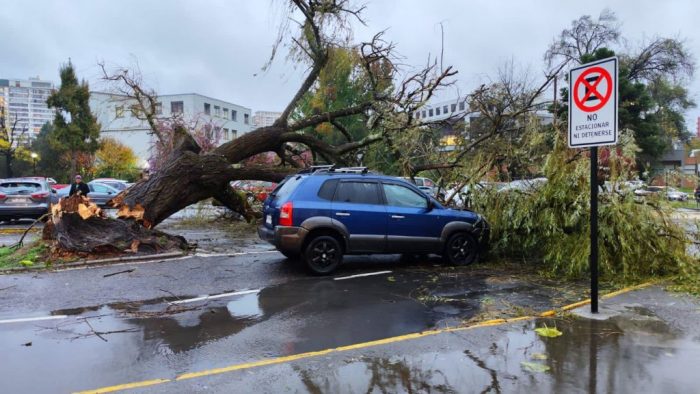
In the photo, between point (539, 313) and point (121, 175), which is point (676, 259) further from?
point (121, 175)

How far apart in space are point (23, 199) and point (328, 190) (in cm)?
1232

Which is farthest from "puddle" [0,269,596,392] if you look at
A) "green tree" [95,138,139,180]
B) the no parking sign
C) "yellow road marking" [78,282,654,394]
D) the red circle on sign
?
"green tree" [95,138,139,180]

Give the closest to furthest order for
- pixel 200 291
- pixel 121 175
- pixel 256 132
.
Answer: pixel 200 291, pixel 256 132, pixel 121 175

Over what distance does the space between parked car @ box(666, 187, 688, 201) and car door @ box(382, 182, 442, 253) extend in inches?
146

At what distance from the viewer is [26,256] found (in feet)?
30.8

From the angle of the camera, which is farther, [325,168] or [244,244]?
[244,244]

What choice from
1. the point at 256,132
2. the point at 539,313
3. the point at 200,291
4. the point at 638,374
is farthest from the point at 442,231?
the point at 256,132

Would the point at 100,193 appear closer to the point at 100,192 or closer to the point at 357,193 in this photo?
the point at 100,192

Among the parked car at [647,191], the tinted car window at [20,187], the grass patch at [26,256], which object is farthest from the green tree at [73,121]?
the parked car at [647,191]

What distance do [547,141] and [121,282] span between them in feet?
27.5

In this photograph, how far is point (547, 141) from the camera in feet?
Result: 34.9

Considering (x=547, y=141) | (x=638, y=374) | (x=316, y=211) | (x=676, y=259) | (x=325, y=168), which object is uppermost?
(x=547, y=141)

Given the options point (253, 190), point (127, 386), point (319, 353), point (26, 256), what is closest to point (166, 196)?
point (26, 256)

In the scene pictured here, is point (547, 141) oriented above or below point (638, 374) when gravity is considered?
above
